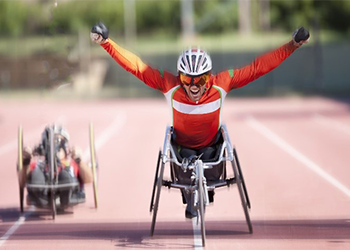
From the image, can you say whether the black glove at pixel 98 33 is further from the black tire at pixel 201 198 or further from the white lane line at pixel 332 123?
the white lane line at pixel 332 123

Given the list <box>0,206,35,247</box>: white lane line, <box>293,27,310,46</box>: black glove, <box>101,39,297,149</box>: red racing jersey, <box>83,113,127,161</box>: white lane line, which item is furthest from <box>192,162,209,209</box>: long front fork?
<box>83,113,127,161</box>: white lane line

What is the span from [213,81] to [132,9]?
51.5 meters

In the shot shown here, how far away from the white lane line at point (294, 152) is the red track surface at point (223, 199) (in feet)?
0.05

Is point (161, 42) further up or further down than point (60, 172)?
further up

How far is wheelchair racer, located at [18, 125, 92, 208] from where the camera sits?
9977 mm

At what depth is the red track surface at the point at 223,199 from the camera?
8.32m

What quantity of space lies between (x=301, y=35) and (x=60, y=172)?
3579 millimetres

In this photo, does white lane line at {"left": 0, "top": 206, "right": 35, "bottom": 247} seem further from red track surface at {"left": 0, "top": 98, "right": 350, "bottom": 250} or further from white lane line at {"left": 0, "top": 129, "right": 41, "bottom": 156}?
white lane line at {"left": 0, "top": 129, "right": 41, "bottom": 156}

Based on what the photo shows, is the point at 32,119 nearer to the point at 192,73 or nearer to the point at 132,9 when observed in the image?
the point at 192,73

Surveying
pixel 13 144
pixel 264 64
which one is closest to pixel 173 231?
pixel 264 64

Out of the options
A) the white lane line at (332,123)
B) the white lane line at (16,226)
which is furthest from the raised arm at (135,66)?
the white lane line at (332,123)

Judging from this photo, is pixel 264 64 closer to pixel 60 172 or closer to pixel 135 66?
pixel 135 66

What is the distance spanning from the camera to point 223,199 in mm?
10945

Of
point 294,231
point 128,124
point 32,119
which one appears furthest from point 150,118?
point 294,231
